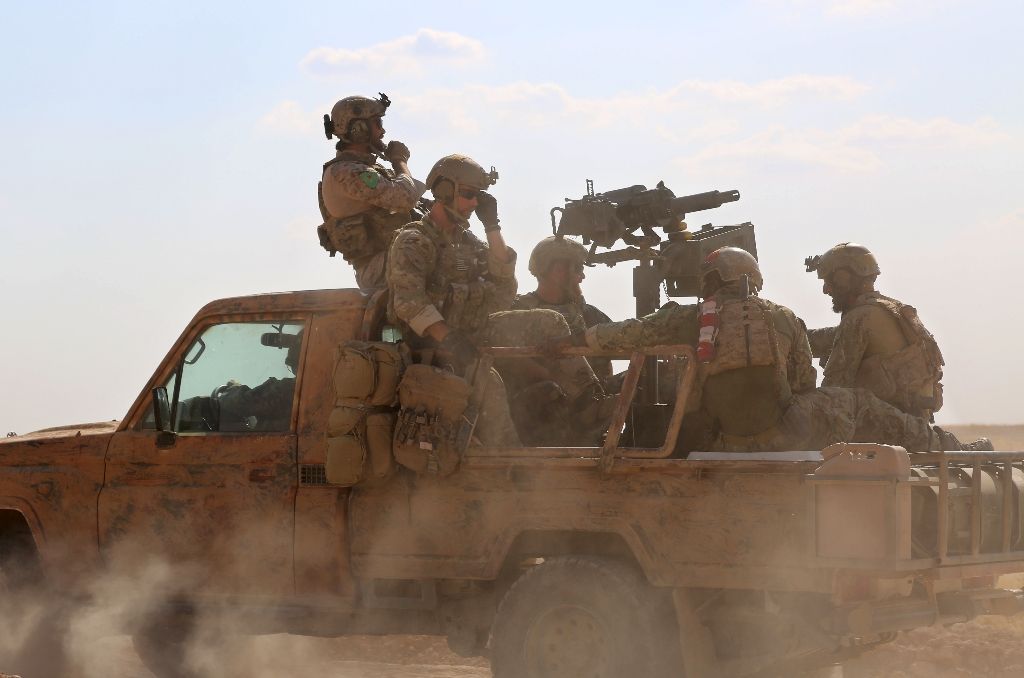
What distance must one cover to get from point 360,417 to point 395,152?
2.99 m

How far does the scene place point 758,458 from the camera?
5.21 m

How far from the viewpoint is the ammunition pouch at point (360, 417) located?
5.79m

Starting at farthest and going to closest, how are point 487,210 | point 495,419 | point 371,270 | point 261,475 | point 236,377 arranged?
point 371,270 → point 487,210 → point 236,377 → point 261,475 → point 495,419

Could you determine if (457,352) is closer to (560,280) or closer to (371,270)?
(371,270)

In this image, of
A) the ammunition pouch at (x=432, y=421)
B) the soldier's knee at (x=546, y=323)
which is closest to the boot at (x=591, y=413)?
the soldier's knee at (x=546, y=323)

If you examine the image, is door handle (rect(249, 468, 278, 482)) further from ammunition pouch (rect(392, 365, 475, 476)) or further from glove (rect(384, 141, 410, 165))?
glove (rect(384, 141, 410, 165))

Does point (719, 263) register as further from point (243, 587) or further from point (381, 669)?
point (381, 669)

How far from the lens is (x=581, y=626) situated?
5.51m

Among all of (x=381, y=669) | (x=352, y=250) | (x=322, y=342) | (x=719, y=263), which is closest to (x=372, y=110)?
(x=352, y=250)

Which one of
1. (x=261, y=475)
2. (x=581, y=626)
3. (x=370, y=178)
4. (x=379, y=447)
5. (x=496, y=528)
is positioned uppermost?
(x=370, y=178)

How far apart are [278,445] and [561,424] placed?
1.39m

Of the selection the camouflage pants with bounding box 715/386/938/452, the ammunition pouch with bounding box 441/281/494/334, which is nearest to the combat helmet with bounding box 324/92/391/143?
the ammunition pouch with bounding box 441/281/494/334

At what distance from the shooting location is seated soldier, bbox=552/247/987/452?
583cm

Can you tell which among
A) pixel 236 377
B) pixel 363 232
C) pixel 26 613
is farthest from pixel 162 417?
pixel 363 232
